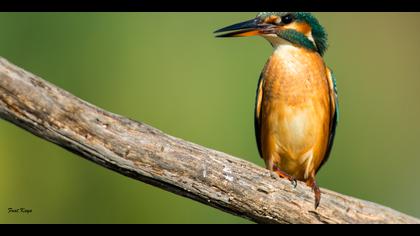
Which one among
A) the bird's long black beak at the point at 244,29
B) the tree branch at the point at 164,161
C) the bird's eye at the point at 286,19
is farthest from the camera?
the bird's eye at the point at 286,19

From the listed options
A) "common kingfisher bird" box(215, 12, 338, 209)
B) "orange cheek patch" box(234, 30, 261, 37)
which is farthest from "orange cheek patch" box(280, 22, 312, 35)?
"orange cheek patch" box(234, 30, 261, 37)

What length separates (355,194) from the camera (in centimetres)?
371

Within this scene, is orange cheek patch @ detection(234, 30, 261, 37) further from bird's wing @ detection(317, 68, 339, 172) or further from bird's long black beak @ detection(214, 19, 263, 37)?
bird's wing @ detection(317, 68, 339, 172)

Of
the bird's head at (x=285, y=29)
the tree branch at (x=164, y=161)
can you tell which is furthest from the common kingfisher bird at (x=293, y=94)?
the tree branch at (x=164, y=161)

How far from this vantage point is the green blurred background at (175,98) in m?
3.41

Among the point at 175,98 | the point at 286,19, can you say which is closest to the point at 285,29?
the point at 286,19

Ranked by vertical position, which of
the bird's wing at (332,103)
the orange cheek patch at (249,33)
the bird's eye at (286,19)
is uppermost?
the bird's eye at (286,19)

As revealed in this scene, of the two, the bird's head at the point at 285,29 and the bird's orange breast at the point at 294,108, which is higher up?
the bird's head at the point at 285,29

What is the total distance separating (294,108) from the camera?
281cm

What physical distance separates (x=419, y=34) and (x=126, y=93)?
2.17m

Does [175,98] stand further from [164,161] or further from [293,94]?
[164,161]

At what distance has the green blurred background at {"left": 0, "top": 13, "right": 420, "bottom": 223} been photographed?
3.41 meters

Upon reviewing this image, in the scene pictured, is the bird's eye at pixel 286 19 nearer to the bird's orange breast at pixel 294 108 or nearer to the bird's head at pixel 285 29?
the bird's head at pixel 285 29
